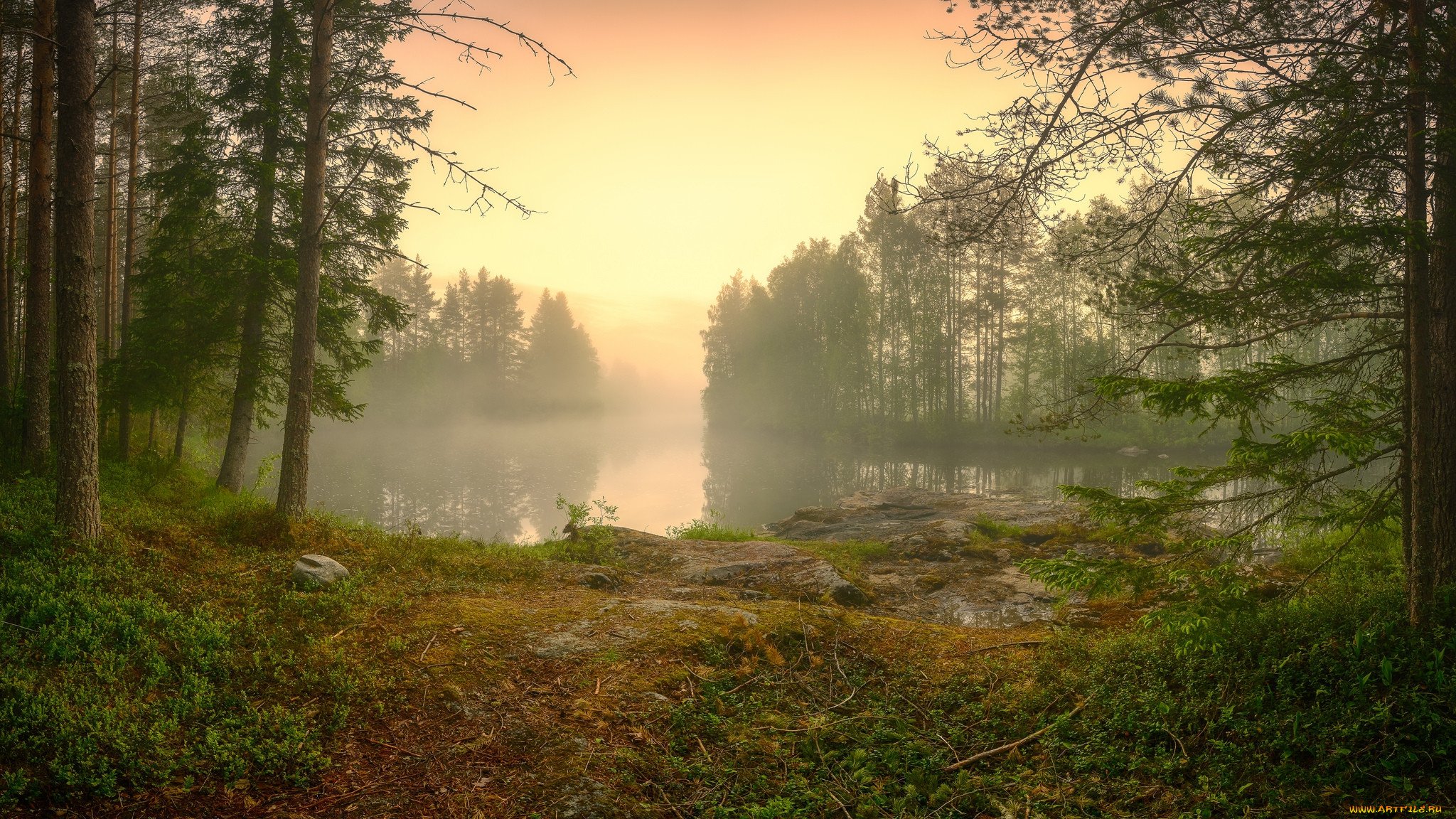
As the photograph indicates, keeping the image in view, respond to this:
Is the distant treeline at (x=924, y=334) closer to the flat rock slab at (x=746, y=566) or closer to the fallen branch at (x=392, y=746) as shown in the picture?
the flat rock slab at (x=746, y=566)

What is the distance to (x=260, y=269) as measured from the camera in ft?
39.3

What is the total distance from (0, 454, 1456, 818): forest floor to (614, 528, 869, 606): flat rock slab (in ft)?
5.80

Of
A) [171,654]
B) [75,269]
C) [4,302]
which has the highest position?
[4,302]

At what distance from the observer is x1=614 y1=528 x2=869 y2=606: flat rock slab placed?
336 inches

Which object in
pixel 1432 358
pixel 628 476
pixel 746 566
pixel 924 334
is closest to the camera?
pixel 1432 358

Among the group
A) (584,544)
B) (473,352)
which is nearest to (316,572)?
(584,544)

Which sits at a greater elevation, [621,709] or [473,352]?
Result: [473,352]

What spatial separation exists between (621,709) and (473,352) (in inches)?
2507

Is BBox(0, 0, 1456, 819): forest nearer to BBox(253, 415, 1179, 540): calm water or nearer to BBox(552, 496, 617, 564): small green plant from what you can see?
BBox(552, 496, 617, 564): small green plant

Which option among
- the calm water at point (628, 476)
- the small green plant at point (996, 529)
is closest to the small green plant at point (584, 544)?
the calm water at point (628, 476)

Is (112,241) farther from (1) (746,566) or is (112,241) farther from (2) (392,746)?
(2) (392,746)

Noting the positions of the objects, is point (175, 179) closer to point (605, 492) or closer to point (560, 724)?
point (560, 724)

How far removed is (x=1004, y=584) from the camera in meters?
9.52

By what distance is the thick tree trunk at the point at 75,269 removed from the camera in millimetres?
6352
